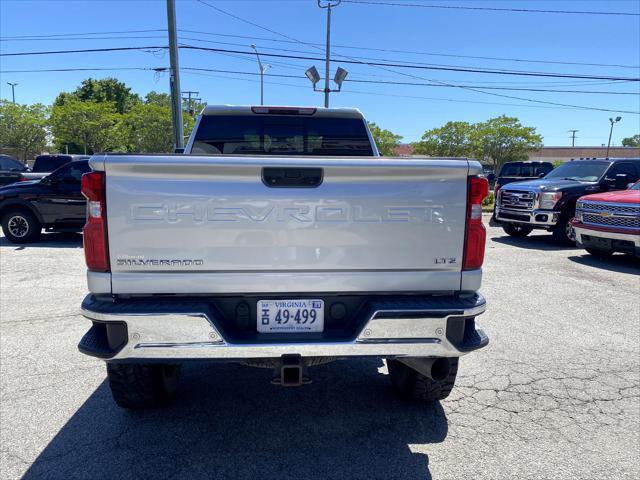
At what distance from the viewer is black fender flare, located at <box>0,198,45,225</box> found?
10.4 metres

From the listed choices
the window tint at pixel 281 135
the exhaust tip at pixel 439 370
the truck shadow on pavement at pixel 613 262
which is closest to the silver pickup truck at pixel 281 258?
the exhaust tip at pixel 439 370

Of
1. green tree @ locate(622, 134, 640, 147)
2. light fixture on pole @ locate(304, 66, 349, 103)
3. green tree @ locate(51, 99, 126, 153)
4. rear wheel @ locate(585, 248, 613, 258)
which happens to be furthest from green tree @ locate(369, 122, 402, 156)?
green tree @ locate(622, 134, 640, 147)

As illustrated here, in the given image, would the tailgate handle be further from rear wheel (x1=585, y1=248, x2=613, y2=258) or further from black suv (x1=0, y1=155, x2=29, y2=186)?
black suv (x1=0, y1=155, x2=29, y2=186)

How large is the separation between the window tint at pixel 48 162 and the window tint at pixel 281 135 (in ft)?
52.3

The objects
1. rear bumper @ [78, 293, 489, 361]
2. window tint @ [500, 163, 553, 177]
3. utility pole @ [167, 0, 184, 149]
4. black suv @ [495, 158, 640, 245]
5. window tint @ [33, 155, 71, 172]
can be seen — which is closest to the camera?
rear bumper @ [78, 293, 489, 361]

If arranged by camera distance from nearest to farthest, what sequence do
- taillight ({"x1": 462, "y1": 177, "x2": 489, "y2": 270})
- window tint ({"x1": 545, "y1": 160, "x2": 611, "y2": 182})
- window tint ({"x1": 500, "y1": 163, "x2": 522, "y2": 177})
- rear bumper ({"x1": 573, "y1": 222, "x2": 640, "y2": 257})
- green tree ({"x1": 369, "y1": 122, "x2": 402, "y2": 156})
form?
taillight ({"x1": 462, "y1": 177, "x2": 489, "y2": 270}) → rear bumper ({"x1": 573, "y1": 222, "x2": 640, "y2": 257}) → window tint ({"x1": 545, "y1": 160, "x2": 611, "y2": 182}) → window tint ({"x1": 500, "y1": 163, "x2": 522, "y2": 177}) → green tree ({"x1": 369, "y1": 122, "x2": 402, "y2": 156})

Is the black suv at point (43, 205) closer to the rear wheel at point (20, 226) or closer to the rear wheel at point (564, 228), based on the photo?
the rear wheel at point (20, 226)

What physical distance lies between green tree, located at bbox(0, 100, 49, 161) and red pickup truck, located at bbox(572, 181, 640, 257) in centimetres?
5052

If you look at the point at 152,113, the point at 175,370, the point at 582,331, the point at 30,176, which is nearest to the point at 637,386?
the point at 582,331

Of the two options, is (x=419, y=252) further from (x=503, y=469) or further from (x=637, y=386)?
(x=637, y=386)

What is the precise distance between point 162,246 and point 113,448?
4.61 ft

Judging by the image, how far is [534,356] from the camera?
4.46 meters

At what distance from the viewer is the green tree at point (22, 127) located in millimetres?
44906

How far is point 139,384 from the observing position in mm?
3098
